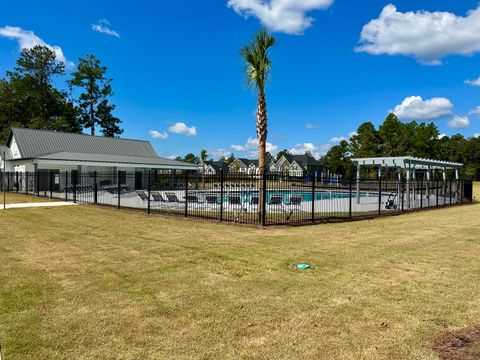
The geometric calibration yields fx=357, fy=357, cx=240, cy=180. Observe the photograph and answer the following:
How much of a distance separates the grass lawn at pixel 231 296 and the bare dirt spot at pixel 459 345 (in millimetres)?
139

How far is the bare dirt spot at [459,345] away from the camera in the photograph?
3.49 m

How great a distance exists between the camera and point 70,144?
38531mm

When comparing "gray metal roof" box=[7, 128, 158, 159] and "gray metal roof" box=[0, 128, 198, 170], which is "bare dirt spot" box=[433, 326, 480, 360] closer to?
"gray metal roof" box=[0, 128, 198, 170]

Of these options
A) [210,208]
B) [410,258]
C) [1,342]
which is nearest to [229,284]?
[1,342]

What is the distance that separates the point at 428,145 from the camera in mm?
71938

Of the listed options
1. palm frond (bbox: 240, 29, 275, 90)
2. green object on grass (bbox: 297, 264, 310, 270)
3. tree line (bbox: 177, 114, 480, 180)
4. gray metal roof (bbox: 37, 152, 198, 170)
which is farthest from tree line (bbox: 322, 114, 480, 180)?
green object on grass (bbox: 297, 264, 310, 270)

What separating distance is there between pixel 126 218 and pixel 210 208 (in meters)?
4.59

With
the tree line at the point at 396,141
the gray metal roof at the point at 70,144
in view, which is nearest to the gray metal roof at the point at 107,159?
the gray metal roof at the point at 70,144

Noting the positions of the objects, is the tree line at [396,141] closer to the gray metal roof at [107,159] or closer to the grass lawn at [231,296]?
the gray metal roof at [107,159]

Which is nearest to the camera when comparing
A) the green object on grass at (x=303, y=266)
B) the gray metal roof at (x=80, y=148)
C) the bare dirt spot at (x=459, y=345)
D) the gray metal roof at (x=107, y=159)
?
the bare dirt spot at (x=459, y=345)

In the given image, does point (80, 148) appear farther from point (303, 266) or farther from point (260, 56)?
point (303, 266)

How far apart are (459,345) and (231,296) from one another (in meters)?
2.82

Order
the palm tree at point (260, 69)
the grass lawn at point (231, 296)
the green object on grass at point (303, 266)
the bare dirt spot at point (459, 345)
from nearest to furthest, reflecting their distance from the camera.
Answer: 1. the bare dirt spot at point (459, 345)
2. the grass lawn at point (231, 296)
3. the green object on grass at point (303, 266)
4. the palm tree at point (260, 69)

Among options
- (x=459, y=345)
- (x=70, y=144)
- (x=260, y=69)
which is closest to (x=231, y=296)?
(x=459, y=345)
